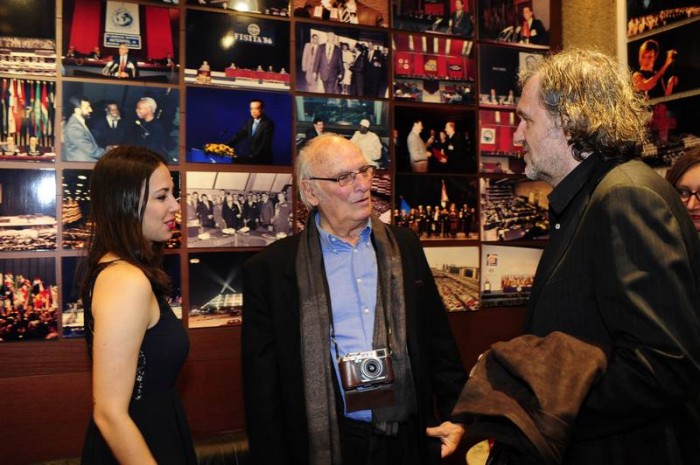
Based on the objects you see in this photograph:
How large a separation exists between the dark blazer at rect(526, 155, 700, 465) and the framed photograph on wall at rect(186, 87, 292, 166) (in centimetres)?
200

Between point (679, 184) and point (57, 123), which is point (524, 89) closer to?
point (679, 184)

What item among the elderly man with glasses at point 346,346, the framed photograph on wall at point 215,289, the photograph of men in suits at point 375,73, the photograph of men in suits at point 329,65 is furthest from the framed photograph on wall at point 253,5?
the framed photograph on wall at point 215,289

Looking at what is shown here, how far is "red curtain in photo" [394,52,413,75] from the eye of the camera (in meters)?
3.41

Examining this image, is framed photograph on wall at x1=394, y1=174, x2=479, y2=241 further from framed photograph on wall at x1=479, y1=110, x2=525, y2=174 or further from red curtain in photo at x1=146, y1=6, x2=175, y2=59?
red curtain in photo at x1=146, y1=6, x2=175, y2=59

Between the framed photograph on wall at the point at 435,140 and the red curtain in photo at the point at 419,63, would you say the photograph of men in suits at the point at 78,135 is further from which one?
the red curtain in photo at the point at 419,63

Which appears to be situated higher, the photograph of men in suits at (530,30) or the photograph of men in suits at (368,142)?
the photograph of men in suits at (530,30)

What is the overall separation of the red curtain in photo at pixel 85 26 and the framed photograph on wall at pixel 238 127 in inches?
19.1

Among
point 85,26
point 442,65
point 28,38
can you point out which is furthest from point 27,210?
point 442,65

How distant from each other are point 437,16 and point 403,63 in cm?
39

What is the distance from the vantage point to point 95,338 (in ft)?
5.37

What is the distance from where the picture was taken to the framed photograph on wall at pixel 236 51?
295cm

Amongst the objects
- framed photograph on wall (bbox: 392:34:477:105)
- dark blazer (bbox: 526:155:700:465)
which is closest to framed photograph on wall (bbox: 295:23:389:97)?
framed photograph on wall (bbox: 392:34:477:105)

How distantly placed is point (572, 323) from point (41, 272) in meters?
2.37

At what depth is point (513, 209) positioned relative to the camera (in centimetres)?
371
